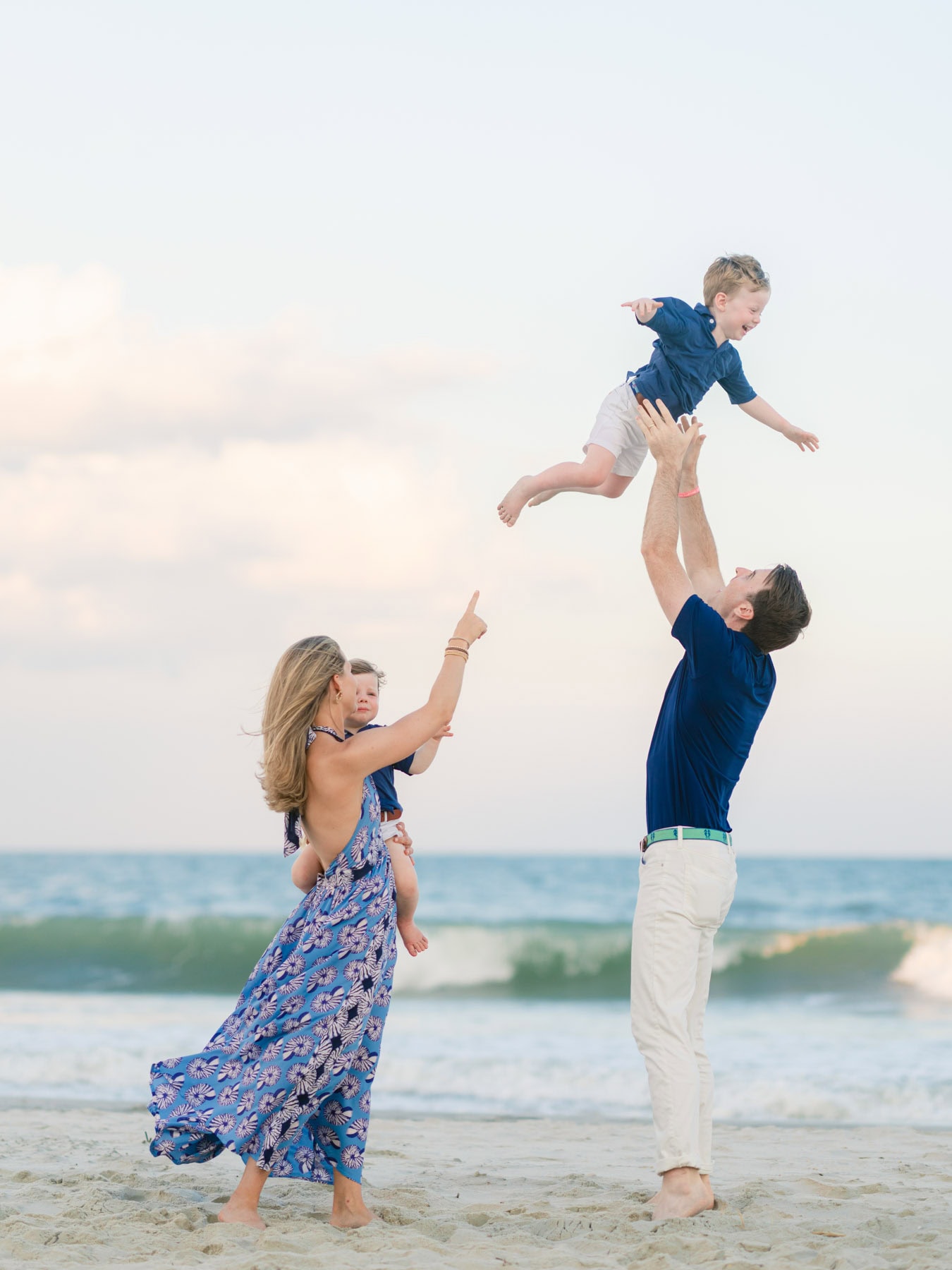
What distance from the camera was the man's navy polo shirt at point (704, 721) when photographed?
4.10 meters

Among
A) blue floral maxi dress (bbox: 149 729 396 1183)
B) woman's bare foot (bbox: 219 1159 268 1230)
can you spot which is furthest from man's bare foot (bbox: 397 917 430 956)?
woman's bare foot (bbox: 219 1159 268 1230)

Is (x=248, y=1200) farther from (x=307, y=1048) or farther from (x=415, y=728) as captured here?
(x=415, y=728)

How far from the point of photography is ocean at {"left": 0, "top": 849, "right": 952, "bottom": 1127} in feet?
26.4

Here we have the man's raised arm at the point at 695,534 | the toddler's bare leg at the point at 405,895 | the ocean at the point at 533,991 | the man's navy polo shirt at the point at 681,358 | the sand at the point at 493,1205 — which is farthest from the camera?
the ocean at the point at 533,991

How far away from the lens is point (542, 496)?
5215mm

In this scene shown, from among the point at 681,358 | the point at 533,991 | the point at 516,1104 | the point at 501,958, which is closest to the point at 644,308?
the point at 681,358

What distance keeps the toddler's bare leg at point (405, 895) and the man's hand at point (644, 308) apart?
225 centimetres

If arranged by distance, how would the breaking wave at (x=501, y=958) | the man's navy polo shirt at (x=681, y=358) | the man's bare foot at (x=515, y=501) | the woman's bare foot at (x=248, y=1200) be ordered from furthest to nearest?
the breaking wave at (x=501, y=958)
the man's bare foot at (x=515, y=501)
the man's navy polo shirt at (x=681, y=358)
the woman's bare foot at (x=248, y=1200)

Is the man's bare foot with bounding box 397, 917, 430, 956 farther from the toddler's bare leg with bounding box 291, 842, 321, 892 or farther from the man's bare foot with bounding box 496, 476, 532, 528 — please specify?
the man's bare foot with bounding box 496, 476, 532, 528

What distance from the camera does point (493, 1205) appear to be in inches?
182

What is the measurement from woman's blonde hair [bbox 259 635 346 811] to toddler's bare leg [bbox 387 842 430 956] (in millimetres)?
693

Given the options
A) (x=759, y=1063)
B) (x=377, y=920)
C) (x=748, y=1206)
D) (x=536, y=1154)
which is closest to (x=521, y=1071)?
(x=759, y=1063)

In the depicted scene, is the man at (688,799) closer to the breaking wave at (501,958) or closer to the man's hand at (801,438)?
the man's hand at (801,438)

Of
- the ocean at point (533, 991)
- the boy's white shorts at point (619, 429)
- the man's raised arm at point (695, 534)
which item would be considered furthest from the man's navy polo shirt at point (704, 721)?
the ocean at point (533, 991)
